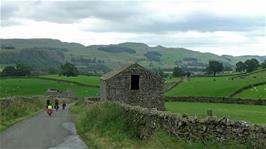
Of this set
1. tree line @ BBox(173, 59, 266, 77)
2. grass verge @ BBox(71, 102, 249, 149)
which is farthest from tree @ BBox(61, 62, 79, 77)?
grass verge @ BBox(71, 102, 249, 149)

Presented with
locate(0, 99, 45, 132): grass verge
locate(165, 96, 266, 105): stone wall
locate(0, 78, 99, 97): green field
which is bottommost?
locate(0, 78, 99, 97): green field

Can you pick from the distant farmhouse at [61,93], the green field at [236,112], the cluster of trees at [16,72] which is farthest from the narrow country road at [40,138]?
the cluster of trees at [16,72]

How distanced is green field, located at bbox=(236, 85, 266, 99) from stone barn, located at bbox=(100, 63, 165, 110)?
19.8m

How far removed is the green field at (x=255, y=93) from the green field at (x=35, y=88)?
33.9 meters

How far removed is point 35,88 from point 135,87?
63384 millimetres

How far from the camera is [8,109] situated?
131ft

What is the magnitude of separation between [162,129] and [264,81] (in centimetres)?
6477

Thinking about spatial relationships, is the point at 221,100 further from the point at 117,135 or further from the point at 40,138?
the point at 117,135

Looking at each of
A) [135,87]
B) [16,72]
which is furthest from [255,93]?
[16,72]

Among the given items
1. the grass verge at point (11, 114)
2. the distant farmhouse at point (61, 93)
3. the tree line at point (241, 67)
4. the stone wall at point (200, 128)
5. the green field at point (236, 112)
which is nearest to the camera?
the stone wall at point (200, 128)

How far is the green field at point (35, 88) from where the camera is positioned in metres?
102

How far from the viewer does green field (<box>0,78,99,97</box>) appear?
101869mm

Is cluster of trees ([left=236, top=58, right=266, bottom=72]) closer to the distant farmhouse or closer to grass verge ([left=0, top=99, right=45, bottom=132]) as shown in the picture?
the distant farmhouse

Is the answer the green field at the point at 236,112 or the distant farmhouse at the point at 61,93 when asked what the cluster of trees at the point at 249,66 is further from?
the green field at the point at 236,112
